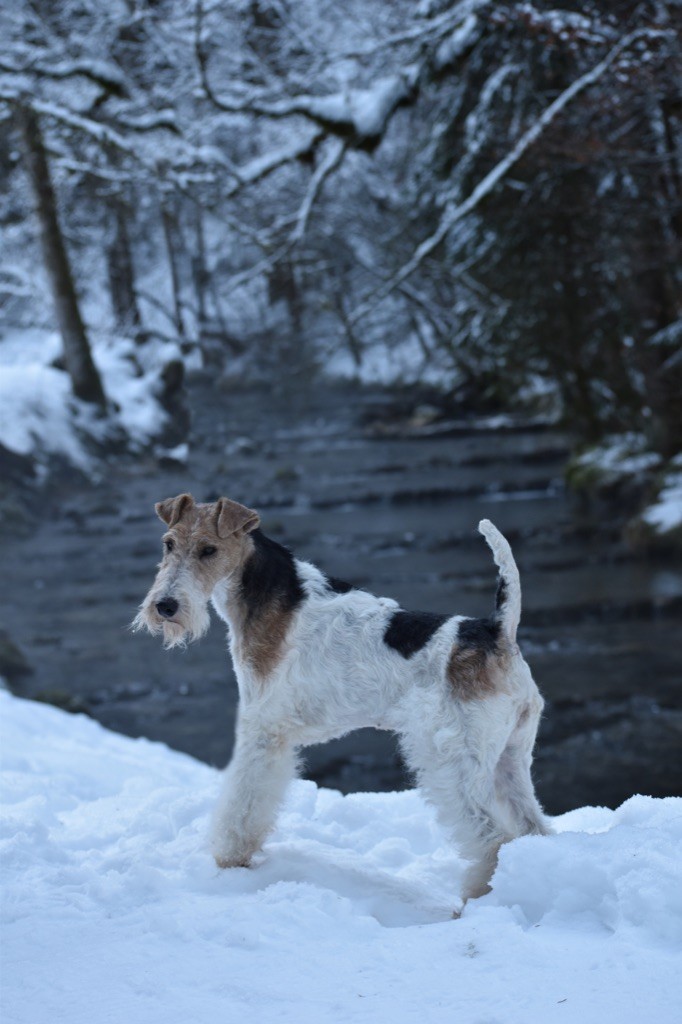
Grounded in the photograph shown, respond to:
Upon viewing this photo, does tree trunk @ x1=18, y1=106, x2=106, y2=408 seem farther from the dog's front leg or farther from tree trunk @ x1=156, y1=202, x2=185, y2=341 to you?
the dog's front leg

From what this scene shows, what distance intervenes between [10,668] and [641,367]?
611 centimetres

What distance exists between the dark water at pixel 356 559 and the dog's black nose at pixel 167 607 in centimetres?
370

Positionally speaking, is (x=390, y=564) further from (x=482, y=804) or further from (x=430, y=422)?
(x=482, y=804)

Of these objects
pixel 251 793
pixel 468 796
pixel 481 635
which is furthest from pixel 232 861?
pixel 481 635

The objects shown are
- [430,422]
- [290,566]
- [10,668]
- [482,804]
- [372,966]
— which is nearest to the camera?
[372,966]

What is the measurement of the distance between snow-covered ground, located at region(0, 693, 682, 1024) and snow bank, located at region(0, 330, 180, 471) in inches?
204

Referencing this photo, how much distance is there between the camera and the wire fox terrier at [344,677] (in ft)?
7.93

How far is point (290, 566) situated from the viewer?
2791 millimetres

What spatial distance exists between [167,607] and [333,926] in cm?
91

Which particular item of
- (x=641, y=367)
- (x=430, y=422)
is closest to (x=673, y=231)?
(x=641, y=367)

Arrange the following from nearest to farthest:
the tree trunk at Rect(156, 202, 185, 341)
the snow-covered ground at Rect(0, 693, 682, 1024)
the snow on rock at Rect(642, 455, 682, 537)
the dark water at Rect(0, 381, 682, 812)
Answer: the snow-covered ground at Rect(0, 693, 682, 1024), the dark water at Rect(0, 381, 682, 812), the tree trunk at Rect(156, 202, 185, 341), the snow on rock at Rect(642, 455, 682, 537)

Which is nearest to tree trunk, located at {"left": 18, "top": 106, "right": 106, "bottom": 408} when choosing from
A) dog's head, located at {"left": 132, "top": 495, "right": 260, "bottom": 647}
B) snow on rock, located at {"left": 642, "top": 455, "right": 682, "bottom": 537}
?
snow on rock, located at {"left": 642, "top": 455, "right": 682, "bottom": 537}

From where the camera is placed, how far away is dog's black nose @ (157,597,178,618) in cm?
252

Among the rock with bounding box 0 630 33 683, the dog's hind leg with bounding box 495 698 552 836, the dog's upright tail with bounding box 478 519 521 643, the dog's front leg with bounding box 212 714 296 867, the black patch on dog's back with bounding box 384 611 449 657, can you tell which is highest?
the dog's upright tail with bounding box 478 519 521 643
